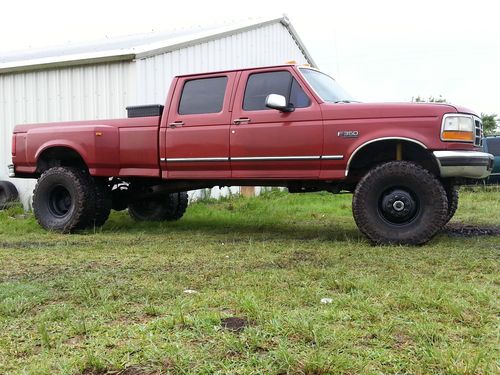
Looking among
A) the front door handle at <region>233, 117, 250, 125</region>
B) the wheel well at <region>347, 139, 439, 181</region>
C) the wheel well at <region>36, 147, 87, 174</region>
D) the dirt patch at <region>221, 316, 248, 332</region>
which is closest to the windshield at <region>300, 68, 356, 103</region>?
the wheel well at <region>347, 139, 439, 181</region>

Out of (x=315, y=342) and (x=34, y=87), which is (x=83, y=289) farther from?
(x=34, y=87)

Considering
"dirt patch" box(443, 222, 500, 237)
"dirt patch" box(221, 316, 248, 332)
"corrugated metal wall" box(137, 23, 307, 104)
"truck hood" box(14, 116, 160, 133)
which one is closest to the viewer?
"dirt patch" box(221, 316, 248, 332)

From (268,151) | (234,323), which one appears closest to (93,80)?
(268,151)

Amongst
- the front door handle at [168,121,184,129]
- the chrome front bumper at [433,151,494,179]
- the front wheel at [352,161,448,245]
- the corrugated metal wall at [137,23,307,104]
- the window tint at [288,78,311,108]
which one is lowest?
A: the front wheel at [352,161,448,245]

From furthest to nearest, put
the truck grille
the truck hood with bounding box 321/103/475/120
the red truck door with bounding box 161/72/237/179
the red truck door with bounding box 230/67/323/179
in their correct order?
the red truck door with bounding box 161/72/237/179 < the red truck door with bounding box 230/67/323/179 < the truck grille < the truck hood with bounding box 321/103/475/120

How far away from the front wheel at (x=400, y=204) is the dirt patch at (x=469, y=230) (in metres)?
1.14

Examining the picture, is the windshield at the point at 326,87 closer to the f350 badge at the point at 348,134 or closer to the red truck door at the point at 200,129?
the f350 badge at the point at 348,134

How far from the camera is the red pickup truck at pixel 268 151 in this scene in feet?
18.3

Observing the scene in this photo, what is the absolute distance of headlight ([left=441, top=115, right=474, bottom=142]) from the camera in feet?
18.0

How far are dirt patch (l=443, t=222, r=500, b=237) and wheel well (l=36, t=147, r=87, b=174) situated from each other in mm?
5144

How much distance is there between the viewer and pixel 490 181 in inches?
567

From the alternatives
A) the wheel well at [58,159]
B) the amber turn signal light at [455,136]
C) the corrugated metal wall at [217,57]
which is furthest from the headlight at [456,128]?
the corrugated metal wall at [217,57]

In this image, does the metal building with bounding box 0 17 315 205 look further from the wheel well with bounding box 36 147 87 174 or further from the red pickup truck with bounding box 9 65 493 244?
the red pickup truck with bounding box 9 65 493 244

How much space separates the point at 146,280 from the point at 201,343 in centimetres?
155
